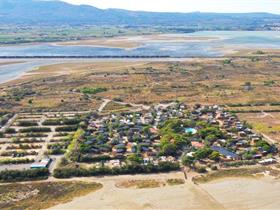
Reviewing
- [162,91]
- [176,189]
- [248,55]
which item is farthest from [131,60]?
[176,189]

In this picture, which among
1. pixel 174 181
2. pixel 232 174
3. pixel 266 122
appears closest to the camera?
pixel 174 181

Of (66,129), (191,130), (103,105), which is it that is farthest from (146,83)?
(191,130)

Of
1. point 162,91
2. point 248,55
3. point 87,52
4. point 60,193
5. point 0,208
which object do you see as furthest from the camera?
point 87,52

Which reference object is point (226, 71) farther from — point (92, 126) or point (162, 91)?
point (92, 126)

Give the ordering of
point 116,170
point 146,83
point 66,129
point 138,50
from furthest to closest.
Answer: point 138,50 → point 146,83 → point 66,129 → point 116,170

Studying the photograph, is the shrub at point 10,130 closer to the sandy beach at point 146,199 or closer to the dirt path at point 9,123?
the dirt path at point 9,123

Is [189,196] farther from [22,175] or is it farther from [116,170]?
[22,175]

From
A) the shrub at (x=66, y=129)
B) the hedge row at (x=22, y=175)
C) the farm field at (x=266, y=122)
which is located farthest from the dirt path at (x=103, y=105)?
the hedge row at (x=22, y=175)

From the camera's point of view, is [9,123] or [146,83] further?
[146,83]

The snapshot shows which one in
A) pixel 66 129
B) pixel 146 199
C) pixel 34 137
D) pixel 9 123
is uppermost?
pixel 146 199
